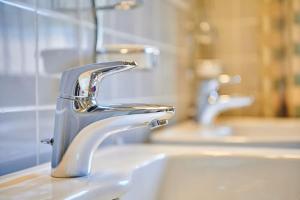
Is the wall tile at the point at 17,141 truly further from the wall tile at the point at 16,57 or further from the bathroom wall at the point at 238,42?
the bathroom wall at the point at 238,42

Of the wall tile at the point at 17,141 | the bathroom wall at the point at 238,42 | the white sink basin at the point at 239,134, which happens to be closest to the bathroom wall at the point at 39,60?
the wall tile at the point at 17,141

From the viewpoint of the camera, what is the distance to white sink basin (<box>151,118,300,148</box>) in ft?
3.34

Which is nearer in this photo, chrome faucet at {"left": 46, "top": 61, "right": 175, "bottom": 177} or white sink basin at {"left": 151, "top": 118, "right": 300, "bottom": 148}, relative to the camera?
chrome faucet at {"left": 46, "top": 61, "right": 175, "bottom": 177}

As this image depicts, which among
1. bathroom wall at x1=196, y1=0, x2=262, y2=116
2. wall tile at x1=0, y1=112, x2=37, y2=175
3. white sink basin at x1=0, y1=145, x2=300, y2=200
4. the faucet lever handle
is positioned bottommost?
white sink basin at x1=0, y1=145, x2=300, y2=200

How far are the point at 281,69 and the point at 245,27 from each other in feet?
0.72

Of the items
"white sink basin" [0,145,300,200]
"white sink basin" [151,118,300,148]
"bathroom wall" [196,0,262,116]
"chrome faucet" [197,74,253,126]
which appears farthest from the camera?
"bathroom wall" [196,0,262,116]

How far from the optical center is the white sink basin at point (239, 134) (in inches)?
40.0

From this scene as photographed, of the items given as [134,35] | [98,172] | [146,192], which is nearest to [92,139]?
[98,172]

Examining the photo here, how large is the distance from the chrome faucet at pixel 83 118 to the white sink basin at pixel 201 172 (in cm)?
5

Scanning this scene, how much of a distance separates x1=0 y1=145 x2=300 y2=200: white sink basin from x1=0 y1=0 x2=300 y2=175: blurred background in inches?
3.9

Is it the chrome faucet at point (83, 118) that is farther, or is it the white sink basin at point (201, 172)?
the white sink basin at point (201, 172)

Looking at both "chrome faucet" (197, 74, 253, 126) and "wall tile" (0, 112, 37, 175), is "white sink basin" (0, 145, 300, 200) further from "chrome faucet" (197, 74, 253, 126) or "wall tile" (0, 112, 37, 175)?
"chrome faucet" (197, 74, 253, 126)

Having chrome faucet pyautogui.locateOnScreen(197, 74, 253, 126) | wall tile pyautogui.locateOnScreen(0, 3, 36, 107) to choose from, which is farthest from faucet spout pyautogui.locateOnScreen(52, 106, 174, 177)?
chrome faucet pyautogui.locateOnScreen(197, 74, 253, 126)

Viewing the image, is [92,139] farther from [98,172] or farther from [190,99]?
[190,99]
